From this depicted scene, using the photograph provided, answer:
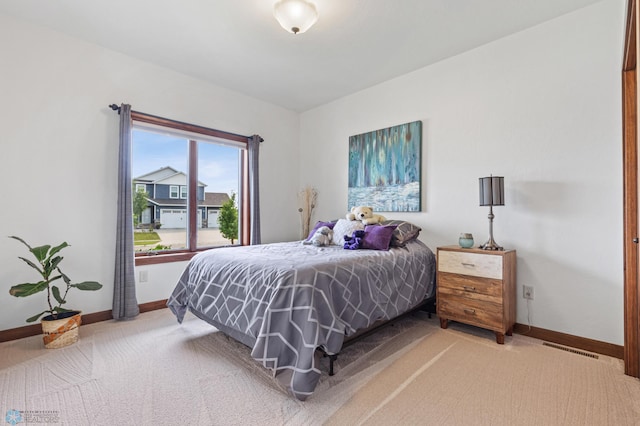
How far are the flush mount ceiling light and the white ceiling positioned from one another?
0.17 m

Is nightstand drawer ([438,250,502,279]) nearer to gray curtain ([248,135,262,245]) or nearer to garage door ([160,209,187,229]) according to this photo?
gray curtain ([248,135,262,245])

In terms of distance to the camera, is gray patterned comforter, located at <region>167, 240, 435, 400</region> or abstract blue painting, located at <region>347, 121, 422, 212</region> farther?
abstract blue painting, located at <region>347, 121, 422, 212</region>

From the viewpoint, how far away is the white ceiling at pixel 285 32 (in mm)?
2363

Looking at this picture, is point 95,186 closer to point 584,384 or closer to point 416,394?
point 416,394

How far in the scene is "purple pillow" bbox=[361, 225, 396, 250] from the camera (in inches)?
112

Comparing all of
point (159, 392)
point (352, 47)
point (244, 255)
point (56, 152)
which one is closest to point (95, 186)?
point (56, 152)

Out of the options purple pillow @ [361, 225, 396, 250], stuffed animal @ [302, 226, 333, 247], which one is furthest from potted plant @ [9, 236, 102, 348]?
purple pillow @ [361, 225, 396, 250]

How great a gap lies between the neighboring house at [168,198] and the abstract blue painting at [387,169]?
1930 millimetres

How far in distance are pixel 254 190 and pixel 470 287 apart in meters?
2.83

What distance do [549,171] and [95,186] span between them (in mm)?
4206

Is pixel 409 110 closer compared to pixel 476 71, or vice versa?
pixel 476 71

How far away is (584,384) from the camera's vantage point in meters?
1.85

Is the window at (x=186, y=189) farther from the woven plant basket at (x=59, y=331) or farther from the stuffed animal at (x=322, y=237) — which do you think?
the stuffed animal at (x=322, y=237)

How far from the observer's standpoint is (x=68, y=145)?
111 inches
